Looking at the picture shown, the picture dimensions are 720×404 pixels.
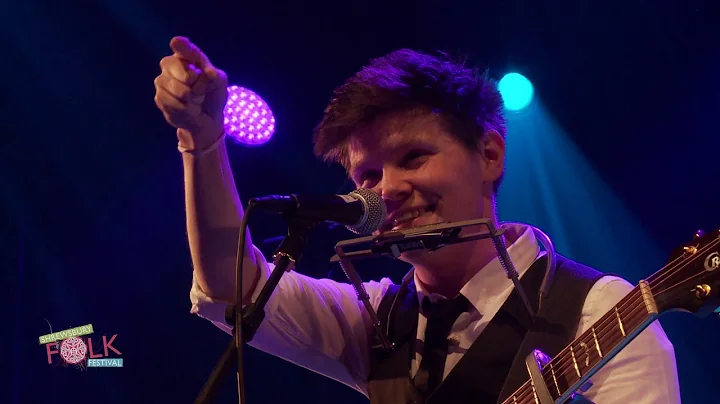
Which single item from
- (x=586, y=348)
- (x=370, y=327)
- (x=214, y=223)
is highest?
(x=214, y=223)

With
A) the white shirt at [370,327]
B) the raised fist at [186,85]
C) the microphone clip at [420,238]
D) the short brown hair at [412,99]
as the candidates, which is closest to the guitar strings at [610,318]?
the white shirt at [370,327]

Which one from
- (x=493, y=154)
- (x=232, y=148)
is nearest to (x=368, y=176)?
(x=493, y=154)

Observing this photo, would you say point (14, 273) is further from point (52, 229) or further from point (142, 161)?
point (142, 161)

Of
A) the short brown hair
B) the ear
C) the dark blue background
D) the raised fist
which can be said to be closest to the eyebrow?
the short brown hair

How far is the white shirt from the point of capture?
1.27 meters

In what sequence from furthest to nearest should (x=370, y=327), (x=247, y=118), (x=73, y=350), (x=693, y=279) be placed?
1. (x=73, y=350)
2. (x=247, y=118)
3. (x=370, y=327)
4. (x=693, y=279)

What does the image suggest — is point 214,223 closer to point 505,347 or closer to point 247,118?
point 505,347

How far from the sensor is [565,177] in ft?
13.8

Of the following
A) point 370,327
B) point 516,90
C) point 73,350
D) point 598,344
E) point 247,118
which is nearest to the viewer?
point 598,344

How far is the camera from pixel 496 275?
163 centimetres

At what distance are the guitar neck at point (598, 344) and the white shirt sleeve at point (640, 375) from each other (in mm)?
96

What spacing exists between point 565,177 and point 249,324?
3.53 m

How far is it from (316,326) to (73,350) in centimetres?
328

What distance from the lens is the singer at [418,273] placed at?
129 cm
